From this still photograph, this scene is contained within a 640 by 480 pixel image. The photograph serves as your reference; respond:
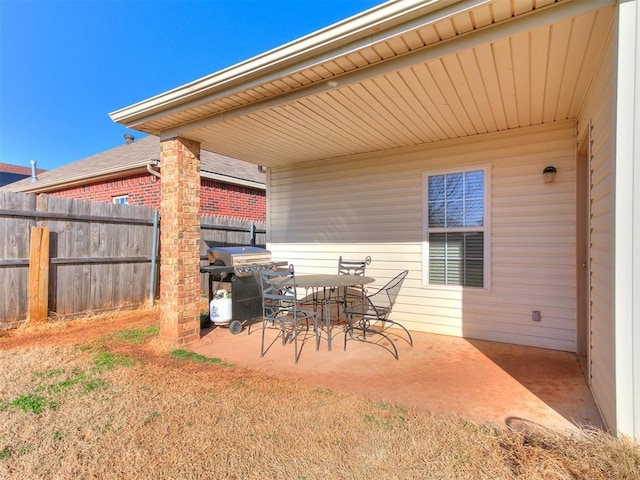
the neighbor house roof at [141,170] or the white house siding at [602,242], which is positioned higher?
the neighbor house roof at [141,170]

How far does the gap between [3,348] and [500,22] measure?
19.7 ft

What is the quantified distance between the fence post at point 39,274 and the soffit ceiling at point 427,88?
96.9 inches

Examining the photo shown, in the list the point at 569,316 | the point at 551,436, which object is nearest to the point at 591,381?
the point at 551,436

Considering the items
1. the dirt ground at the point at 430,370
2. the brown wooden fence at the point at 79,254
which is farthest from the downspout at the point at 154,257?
the dirt ground at the point at 430,370

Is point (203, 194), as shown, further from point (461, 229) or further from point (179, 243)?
point (461, 229)

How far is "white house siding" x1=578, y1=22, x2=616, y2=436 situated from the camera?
6.88ft

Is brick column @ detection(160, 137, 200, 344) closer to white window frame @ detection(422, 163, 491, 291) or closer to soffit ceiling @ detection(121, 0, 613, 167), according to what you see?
soffit ceiling @ detection(121, 0, 613, 167)

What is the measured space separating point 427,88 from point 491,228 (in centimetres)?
224

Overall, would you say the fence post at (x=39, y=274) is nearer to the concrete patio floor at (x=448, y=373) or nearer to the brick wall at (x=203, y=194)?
the concrete patio floor at (x=448, y=373)

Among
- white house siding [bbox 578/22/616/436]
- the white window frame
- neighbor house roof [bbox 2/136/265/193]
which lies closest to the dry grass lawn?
white house siding [bbox 578/22/616/436]

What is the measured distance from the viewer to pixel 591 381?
2895mm

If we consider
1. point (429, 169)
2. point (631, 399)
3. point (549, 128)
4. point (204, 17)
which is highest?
point (204, 17)

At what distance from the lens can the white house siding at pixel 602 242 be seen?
6.88 feet

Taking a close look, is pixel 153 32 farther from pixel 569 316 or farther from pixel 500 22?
pixel 569 316
